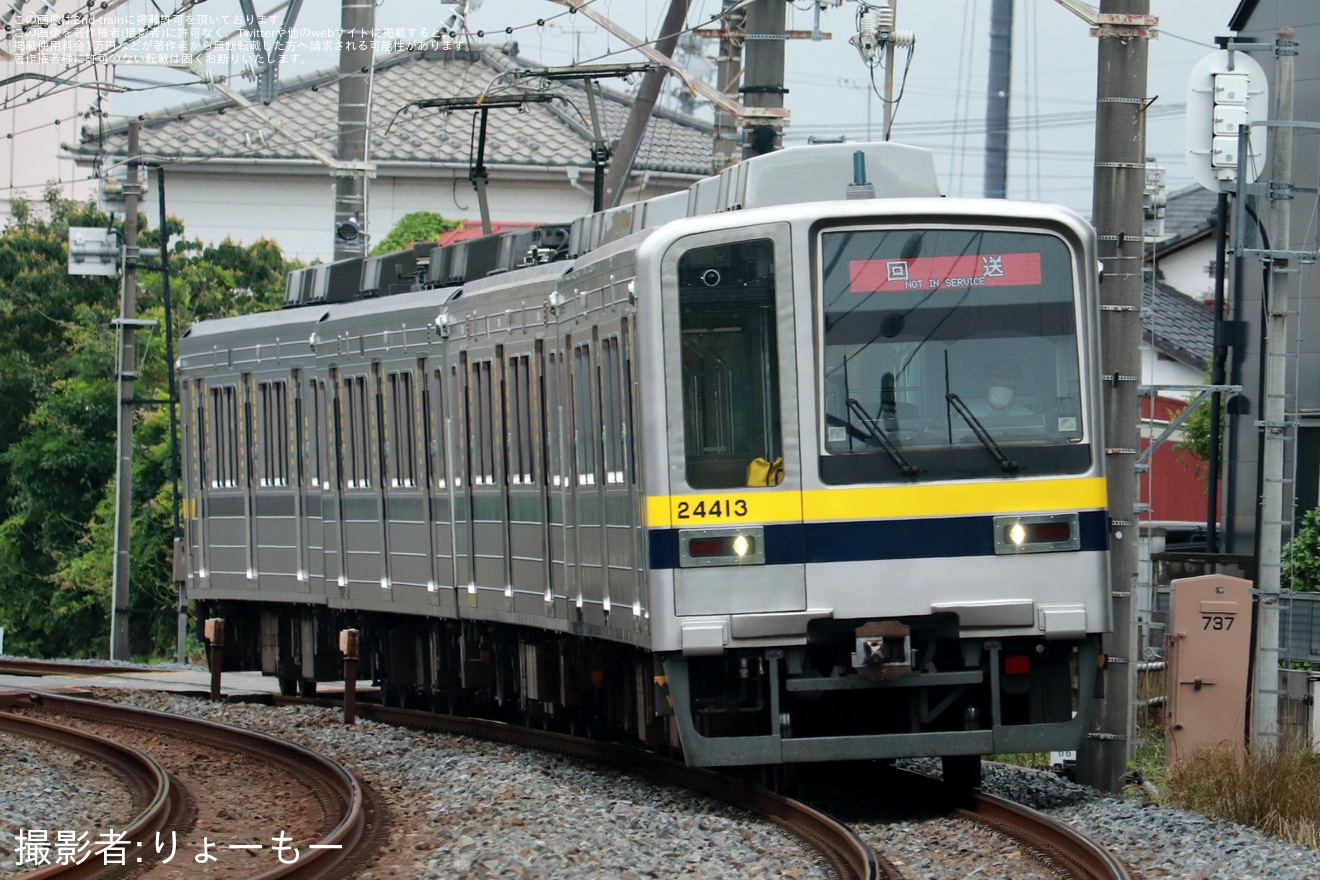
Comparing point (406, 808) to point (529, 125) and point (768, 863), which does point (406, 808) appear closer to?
point (768, 863)

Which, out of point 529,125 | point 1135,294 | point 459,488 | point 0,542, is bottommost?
point 0,542

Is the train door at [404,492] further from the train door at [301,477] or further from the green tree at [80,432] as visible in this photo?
the green tree at [80,432]

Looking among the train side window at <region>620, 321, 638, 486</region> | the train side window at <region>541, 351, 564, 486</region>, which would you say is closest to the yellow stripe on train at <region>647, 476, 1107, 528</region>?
the train side window at <region>620, 321, 638, 486</region>

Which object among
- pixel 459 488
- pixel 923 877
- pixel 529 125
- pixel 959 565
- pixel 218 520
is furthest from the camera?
pixel 529 125

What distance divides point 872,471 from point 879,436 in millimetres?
166

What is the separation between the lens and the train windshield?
1037 cm

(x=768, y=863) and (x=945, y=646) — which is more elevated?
(x=945, y=646)

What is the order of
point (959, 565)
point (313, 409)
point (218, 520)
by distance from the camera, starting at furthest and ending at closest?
point (218, 520), point (313, 409), point (959, 565)

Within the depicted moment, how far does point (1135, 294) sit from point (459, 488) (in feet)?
17.8

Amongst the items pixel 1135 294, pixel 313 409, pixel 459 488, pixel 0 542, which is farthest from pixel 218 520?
pixel 0 542

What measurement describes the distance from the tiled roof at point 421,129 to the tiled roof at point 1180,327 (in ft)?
43.3

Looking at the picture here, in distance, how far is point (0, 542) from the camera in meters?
41.0

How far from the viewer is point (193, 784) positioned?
13.3m

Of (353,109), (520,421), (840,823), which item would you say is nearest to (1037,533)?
(840,823)
